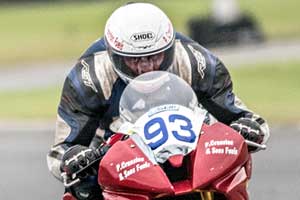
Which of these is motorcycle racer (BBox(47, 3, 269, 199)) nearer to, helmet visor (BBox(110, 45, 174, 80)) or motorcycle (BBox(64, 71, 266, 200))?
helmet visor (BBox(110, 45, 174, 80))

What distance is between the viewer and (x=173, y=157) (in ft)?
19.2

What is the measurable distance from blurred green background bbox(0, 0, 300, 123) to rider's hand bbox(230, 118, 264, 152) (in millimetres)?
10045

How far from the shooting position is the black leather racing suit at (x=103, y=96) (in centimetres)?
702

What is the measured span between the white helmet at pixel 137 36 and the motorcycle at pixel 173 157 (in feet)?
1.46

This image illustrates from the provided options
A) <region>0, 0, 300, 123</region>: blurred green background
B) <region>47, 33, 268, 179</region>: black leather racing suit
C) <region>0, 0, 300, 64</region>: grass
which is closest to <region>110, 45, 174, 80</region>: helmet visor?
<region>47, 33, 268, 179</region>: black leather racing suit

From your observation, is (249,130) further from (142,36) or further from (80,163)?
(80,163)

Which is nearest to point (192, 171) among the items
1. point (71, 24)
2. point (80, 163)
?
point (80, 163)

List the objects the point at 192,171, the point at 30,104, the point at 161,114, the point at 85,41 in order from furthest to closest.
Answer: the point at 85,41 → the point at 30,104 → the point at 161,114 → the point at 192,171

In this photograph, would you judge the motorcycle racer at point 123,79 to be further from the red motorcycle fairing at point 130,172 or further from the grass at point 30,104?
the grass at point 30,104

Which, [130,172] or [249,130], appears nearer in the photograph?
[130,172]

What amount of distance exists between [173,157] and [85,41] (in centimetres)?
3106

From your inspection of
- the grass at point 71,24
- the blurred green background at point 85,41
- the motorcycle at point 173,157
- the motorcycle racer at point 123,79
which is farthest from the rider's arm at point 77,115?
the grass at point 71,24

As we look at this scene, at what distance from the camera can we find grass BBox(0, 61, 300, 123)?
1786cm

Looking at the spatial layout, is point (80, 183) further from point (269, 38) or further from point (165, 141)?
point (269, 38)
